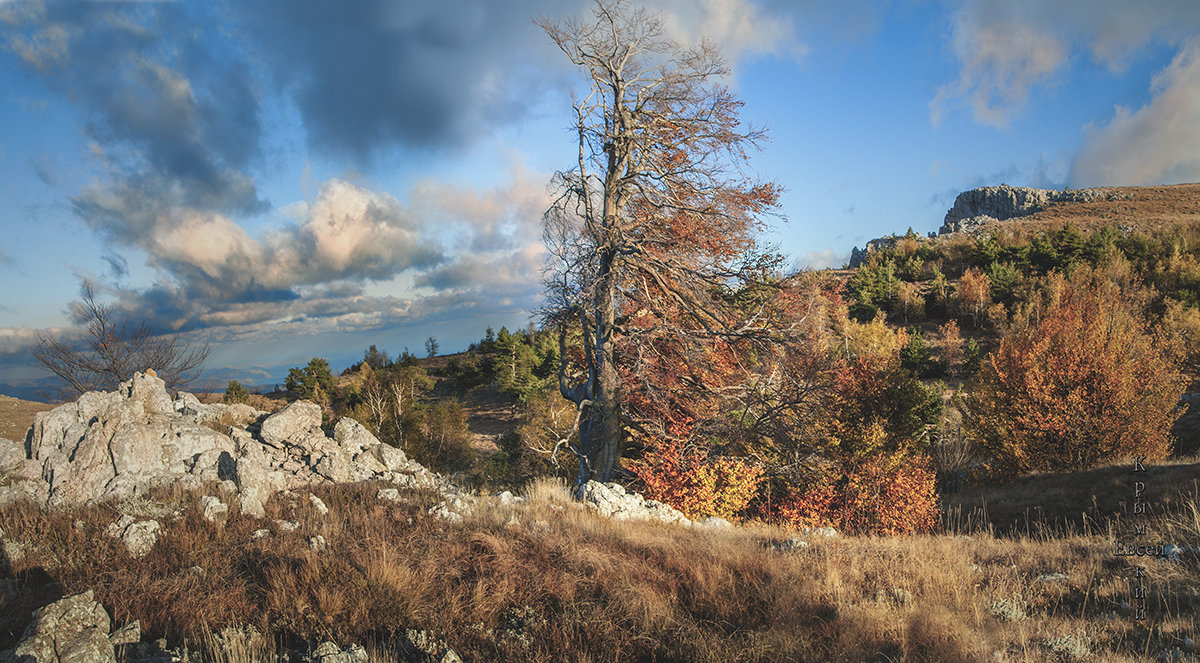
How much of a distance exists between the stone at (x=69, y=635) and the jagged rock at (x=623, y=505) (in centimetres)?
700

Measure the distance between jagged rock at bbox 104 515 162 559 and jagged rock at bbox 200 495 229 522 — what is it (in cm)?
63

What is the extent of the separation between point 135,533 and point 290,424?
4.81 m

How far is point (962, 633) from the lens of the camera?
13.2 feet

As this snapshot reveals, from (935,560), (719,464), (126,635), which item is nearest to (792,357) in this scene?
(719,464)

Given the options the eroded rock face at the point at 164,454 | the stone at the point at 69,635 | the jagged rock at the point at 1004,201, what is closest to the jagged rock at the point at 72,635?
the stone at the point at 69,635

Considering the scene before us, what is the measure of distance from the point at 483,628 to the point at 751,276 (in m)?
10.5

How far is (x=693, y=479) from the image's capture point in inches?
477

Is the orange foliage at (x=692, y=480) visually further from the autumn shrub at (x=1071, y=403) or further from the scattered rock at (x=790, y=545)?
the autumn shrub at (x=1071, y=403)

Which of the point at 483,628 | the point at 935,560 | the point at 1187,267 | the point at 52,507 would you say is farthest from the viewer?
the point at 1187,267

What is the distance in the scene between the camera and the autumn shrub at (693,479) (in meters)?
12.0

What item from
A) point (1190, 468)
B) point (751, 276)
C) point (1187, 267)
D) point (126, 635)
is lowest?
point (1190, 468)

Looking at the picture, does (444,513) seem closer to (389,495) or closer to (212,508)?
(389,495)

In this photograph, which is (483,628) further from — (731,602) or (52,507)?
(52,507)

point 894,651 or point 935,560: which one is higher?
point 894,651
